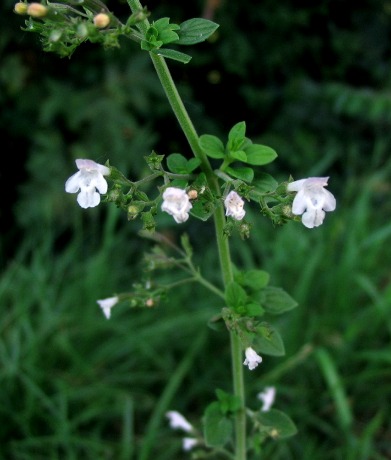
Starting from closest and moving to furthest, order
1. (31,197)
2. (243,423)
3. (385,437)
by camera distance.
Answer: (243,423) < (385,437) < (31,197)

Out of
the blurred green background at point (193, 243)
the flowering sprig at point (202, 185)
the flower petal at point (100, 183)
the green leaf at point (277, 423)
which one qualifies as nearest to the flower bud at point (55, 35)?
the flowering sprig at point (202, 185)

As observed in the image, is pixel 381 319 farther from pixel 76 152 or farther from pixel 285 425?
pixel 76 152

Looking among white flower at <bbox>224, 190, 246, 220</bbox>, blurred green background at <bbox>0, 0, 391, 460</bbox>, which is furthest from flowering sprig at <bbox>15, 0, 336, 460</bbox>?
blurred green background at <bbox>0, 0, 391, 460</bbox>

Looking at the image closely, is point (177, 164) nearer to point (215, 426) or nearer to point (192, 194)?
point (192, 194)

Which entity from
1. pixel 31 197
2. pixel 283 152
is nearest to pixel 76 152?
pixel 31 197

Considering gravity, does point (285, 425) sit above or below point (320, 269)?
above

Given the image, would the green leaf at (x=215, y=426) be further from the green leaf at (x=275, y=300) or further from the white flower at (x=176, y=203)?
the white flower at (x=176, y=203)

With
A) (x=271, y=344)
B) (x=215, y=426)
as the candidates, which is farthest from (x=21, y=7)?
(x=215, y=426)

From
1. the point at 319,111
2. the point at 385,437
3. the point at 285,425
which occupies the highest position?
the point at 285,425

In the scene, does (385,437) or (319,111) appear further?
(319,111)
